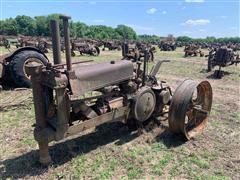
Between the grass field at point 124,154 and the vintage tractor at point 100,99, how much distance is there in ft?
0.90

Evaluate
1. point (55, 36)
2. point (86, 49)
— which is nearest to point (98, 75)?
point (55, 36)

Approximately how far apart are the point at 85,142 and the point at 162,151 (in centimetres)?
137

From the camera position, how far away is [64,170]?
13.0 ft

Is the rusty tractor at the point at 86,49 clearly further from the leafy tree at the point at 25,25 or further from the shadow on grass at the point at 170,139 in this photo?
the leafy tree at the point at 25,25

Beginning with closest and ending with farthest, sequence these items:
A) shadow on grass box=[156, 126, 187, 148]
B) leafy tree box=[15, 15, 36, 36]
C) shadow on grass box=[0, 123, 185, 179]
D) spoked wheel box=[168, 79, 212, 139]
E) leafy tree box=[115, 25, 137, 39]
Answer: shadow on grass box=[0, 123, 185, 179] < spoked wheel box=[168, 79, 212, 139] < shadow on grass box=[156, 126, 187, 148] < leafy tree box=[15, 15, 36, 36] < leafy tree box=[115, 25, 137, 39]

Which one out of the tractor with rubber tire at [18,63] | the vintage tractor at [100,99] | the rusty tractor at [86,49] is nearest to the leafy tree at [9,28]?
the rusty tractor at [86,49]

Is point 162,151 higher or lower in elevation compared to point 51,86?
lower

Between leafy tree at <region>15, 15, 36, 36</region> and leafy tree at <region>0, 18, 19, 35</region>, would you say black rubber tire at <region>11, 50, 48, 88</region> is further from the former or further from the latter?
leafy tree at <region>15, 15, 36, 36</region>

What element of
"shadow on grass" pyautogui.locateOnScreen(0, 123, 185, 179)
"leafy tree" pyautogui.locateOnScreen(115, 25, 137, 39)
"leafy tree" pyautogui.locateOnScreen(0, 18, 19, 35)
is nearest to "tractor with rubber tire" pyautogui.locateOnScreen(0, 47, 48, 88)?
"shadow on grass" pyautogui.locateOnScreen(0, 123, 185, 179)

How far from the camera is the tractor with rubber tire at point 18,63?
27.2 feet

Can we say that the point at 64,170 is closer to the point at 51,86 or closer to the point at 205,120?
the point at 51,86

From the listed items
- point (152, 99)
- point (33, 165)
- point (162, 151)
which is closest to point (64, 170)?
point (33, 165)

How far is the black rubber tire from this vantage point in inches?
326

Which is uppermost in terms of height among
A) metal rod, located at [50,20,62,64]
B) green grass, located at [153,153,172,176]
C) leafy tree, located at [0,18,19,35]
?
leafy tree, located at [0,18,19,35]
